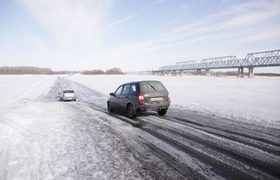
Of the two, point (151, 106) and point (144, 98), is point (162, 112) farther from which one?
point (144, 98)

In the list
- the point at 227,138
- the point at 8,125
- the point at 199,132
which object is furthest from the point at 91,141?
the point at 8,125

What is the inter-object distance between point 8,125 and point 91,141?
13.9 ft

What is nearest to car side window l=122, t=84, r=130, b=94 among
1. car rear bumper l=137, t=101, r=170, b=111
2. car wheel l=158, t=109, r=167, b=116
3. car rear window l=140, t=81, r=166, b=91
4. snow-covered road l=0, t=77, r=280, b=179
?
car rear window l=140, t=81, r=166, b=91

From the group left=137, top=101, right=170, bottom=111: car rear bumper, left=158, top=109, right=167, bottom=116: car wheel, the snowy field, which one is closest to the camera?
left=137, top=101, right=170, bottom=111: car rear bumper

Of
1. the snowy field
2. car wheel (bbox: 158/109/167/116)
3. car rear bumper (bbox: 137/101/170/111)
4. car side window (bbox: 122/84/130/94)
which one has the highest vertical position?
car side window (bbox: 122/84/130/94)

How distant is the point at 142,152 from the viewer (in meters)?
4.34

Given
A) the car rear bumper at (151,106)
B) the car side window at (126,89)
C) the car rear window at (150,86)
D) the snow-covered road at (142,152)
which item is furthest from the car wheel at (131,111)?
the snow-covered road at (142,152)

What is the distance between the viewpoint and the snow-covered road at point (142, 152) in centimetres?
336

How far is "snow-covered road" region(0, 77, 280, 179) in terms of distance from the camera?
336 cm

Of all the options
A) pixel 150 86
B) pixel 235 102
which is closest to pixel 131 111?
pixel 150 86

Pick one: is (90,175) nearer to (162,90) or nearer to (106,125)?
(106,125)

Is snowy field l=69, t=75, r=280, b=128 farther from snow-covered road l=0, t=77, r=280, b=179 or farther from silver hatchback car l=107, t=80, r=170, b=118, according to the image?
silver hatchback car l=107, t=80, r=170, b=118

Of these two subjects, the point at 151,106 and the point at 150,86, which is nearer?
the point at 151,106

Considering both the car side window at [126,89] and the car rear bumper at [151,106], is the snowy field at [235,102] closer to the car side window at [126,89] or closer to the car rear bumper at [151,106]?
the car rear bumper at [151,106]
